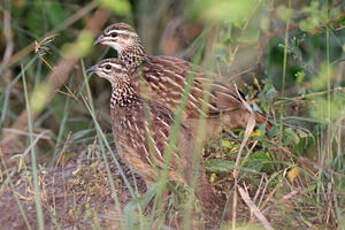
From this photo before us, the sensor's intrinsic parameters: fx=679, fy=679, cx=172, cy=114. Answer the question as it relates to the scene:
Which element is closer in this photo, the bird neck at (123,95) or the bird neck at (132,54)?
the bird neck at (123,95)

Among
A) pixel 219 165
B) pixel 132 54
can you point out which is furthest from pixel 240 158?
pixel 132 54

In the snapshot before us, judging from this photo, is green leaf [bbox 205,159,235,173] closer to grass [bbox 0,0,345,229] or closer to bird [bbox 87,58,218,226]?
grass [bbox 0,0,345,229]

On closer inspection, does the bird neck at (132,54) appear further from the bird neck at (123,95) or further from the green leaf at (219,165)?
the green leaf at (219,165)

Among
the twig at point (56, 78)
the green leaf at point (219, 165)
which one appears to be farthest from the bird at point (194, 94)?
the twig at point (56, 78)

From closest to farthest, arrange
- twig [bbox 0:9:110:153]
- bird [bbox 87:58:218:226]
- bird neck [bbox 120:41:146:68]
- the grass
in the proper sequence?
the grass
bird [bbox 87:58:218:226]
bird neck [bbox 120:41:146:68]
twig [bbox 0:9:110:153]

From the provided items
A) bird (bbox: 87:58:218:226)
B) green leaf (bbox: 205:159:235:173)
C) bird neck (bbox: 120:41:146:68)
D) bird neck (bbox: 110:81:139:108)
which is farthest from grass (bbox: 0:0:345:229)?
bird neck (bbox: 120:41:146:68)

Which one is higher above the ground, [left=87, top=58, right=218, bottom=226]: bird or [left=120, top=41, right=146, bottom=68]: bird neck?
[left=120, top=41, right=146, bottom=68]: bird neck

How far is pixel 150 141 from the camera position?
3.97 metres

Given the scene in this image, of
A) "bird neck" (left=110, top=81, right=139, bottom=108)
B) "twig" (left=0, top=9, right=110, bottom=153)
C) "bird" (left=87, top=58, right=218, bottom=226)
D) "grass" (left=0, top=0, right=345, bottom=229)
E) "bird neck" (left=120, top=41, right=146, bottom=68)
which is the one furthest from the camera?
"twig" (left=0, top=9, right=110, bottom=153)

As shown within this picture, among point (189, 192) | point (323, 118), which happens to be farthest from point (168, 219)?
point (323, 118)

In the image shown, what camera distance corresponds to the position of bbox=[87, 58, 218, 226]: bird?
12.3 feet

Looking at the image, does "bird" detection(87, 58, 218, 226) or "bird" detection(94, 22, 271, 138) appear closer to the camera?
"bird" detection(87, 58, 218, 226)

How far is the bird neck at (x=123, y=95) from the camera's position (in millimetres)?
4555

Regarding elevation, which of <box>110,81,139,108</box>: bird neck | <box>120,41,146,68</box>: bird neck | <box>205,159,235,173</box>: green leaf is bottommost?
<box>205,159,235,173</box>: green leaf
